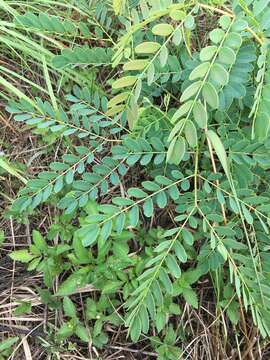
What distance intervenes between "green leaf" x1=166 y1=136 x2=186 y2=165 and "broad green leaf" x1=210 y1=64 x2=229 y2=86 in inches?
4.8

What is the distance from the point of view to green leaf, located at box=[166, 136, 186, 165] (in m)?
0.97

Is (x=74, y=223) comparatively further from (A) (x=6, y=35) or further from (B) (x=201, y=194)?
(A) (x=6, y=35)

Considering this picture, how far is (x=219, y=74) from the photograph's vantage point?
0.91 m

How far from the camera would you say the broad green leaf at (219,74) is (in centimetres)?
91

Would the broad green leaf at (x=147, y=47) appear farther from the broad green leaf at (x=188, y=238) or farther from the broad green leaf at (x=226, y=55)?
the broad green leaf at (x=188, y=238)

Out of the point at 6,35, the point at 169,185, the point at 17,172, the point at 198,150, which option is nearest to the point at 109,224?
the point at 169,185

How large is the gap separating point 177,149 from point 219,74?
0.50ft

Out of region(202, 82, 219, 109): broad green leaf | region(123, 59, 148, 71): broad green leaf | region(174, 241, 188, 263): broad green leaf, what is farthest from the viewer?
region(174, 241, 188, 263): broad green leaf

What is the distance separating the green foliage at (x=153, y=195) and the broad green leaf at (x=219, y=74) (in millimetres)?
151

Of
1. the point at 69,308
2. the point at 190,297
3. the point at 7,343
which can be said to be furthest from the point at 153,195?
the point at 7,343

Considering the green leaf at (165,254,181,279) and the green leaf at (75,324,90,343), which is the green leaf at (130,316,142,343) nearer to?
the green leaf at (165,254,181,279)

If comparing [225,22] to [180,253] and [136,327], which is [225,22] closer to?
[180,253]

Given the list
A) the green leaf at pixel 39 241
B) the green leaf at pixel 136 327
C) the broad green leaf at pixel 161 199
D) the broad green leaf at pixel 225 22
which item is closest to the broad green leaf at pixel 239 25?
the broad green leaf at pixel 225 22

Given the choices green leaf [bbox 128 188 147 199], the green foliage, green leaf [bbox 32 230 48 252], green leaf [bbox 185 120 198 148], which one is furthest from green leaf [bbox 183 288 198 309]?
green leaf [bbox 185 120 198 148]
